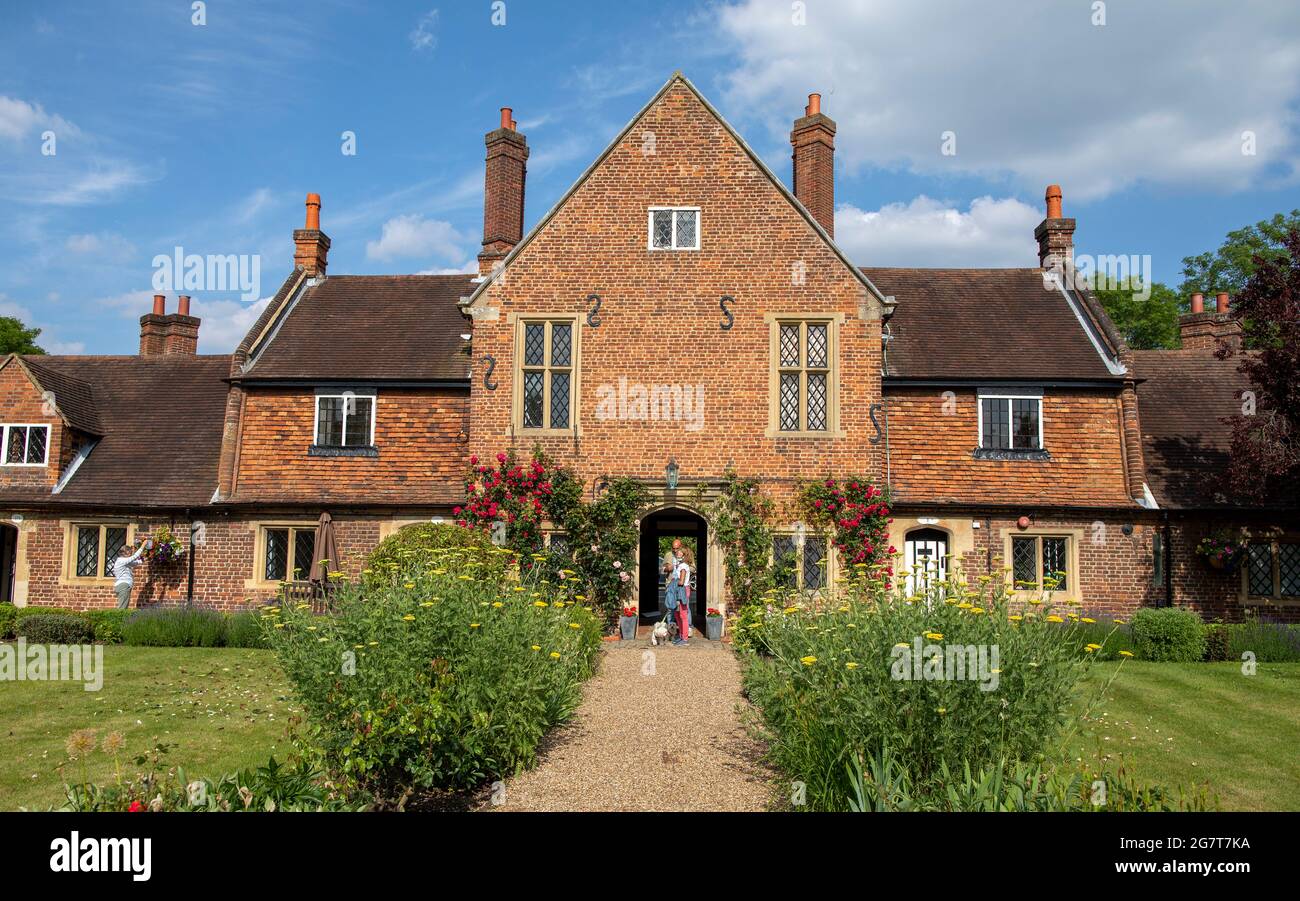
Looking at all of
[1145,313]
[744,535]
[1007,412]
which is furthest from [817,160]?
[1145,313]

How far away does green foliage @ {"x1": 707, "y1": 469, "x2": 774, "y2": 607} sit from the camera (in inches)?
632

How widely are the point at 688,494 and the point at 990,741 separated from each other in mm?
10507

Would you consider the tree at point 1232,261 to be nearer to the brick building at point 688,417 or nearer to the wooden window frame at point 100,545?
the brick building at point 688,417

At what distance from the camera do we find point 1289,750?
9.77 meters

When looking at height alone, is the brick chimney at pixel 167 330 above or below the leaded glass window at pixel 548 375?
above

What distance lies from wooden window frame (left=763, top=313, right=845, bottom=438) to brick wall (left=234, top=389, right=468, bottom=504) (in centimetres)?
707

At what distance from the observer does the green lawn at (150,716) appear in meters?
8.45

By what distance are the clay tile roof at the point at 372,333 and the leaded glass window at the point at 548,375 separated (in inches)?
92.7

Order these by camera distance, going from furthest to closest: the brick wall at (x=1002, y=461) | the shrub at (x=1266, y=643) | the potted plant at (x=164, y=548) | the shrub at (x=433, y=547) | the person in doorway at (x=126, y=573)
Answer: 1. the potted plant at (x=164, y=548)
2. the person in doorway at (x=126, y=573)
3. the brick wall at (x=1002, y=461)
4. the shrub at (x=1266, y=643)
5. the shrub at (x=433, y=547)

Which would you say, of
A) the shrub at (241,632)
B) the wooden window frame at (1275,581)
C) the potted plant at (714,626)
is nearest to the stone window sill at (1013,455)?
the wooden window frame at (1275,581)

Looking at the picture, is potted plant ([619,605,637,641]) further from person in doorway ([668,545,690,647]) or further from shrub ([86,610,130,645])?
shrub ([86,610,130,645])

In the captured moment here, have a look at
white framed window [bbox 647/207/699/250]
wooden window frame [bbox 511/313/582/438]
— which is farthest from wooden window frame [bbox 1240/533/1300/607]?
wooden window frame [bbox 511/313/582/438]
